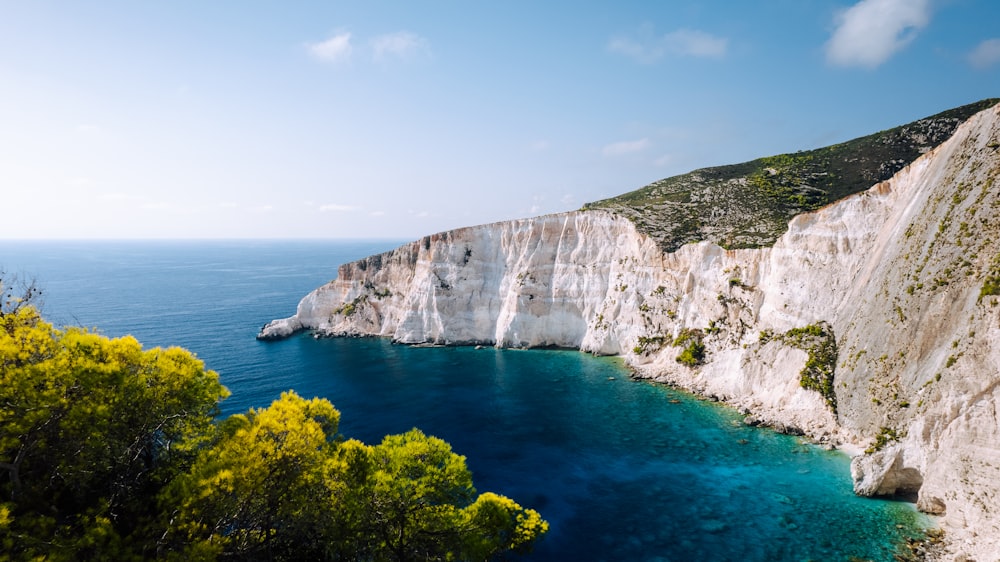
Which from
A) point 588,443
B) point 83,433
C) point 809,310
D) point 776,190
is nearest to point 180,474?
point 83,433

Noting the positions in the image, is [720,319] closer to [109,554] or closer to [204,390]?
[204,390]

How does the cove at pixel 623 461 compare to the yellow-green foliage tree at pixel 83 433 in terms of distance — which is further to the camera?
the cove at pixel 623 461

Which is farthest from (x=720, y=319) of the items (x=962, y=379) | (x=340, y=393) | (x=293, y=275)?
(x=293, y=275)

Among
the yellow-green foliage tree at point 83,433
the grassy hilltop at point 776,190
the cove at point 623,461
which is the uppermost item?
the grassy hilltop at point 776,190

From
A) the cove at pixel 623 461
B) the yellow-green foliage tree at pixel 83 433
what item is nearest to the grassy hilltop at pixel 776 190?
the cove at pixel 623 461

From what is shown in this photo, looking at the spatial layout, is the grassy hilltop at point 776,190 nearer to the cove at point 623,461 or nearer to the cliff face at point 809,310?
the cliff face at point 809,310

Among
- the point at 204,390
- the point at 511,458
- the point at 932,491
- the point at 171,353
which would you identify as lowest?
the point at 511,458
